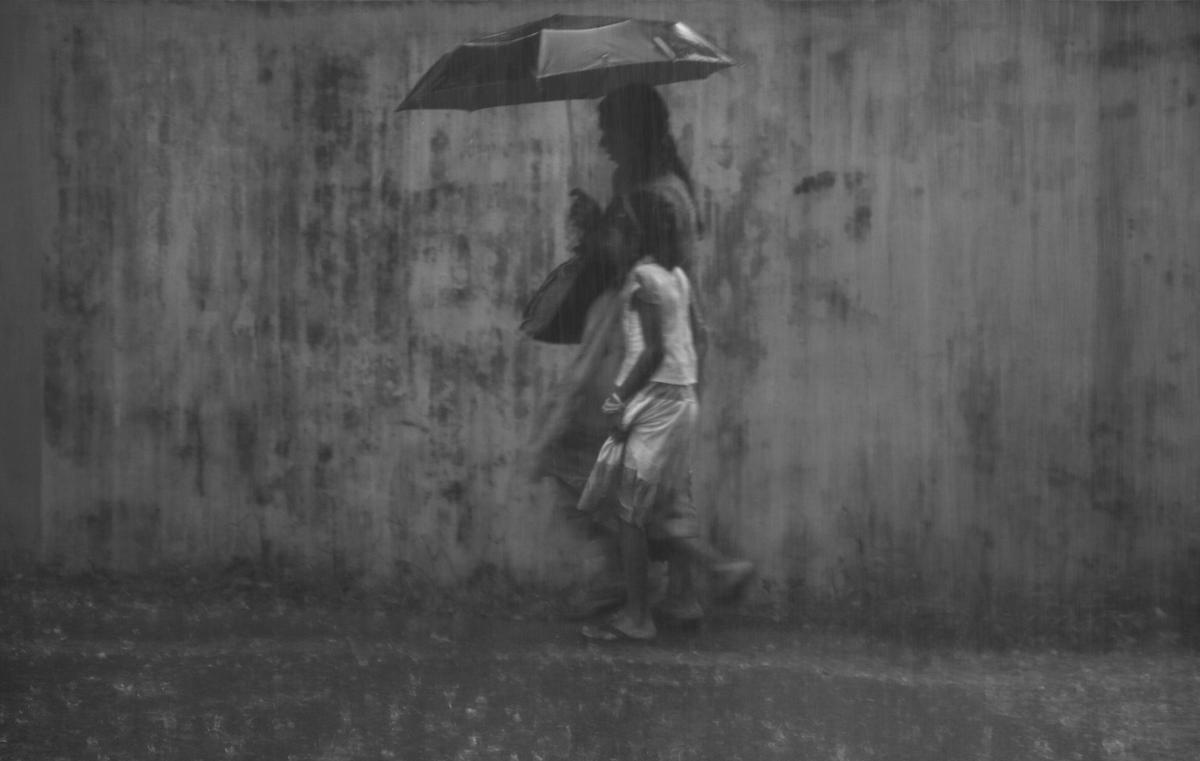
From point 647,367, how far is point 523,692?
55.6 inches

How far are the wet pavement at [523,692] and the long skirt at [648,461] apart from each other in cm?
56

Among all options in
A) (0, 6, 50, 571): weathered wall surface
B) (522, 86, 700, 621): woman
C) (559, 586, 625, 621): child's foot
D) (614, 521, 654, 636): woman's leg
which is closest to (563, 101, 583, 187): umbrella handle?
(522, 86, 700, 621): woman

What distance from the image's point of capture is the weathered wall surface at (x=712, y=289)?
668 cm

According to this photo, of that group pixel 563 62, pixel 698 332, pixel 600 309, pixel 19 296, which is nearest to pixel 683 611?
pixel 698 332

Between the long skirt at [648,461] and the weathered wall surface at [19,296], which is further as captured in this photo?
the weathered wall surface at [19,296]

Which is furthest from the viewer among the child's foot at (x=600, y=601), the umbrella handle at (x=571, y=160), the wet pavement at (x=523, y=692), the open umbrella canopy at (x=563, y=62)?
the umbrella handle at (x=571, y=160)

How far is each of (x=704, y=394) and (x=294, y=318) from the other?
6.24ft

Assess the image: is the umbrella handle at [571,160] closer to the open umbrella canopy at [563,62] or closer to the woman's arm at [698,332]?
the open umbrella canopy at [563,62]

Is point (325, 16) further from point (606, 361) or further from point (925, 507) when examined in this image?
point (925, 507)

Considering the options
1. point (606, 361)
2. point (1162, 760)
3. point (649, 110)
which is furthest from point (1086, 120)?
point (1162, 760)

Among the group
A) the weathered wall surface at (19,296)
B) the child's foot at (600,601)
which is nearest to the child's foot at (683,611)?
the child's foot at (600,601)

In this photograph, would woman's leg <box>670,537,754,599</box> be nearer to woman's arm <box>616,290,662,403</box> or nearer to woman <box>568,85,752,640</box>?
woman <box>568,85,752,640</box>

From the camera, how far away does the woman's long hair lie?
254 inches

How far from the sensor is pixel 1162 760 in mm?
5094
